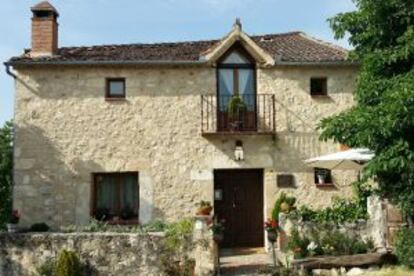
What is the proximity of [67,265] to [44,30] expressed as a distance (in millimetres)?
7379

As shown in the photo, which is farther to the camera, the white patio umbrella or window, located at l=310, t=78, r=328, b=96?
window, located at l=310, t=78, r=328, b=96

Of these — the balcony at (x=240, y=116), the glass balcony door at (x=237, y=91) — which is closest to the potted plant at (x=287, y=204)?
the balcony at (x=240, y=116)

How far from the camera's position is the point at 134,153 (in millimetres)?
16312

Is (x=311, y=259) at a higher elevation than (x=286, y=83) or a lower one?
lower

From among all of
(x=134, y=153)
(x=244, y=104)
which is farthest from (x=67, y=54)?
(x=244, y=104)

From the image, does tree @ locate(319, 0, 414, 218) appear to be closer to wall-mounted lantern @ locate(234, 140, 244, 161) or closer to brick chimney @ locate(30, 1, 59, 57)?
wall-mounted lantern @ locate(234, 140, 244, 161)

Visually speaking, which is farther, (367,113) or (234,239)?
(234,239)

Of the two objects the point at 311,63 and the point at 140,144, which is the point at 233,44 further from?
the point at 140,144

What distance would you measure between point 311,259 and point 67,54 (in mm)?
9440

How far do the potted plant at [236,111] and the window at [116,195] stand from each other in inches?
122

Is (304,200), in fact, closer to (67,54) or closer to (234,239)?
(234,239)

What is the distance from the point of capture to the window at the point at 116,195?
16359 millimetres

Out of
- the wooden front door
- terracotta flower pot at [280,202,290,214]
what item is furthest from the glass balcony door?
terracotta flower pot at [280,202,290,214]

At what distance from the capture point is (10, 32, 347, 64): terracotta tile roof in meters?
16.5
